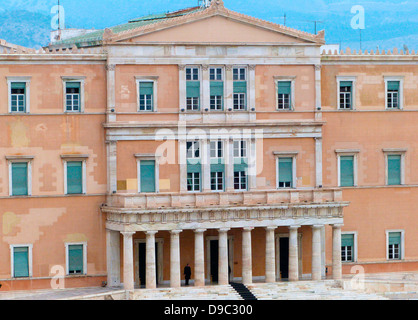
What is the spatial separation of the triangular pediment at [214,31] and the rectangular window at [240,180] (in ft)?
23.3

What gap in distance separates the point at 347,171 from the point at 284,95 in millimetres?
5740

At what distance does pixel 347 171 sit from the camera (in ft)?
219

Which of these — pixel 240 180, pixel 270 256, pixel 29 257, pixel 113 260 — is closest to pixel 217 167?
pixel 240 180

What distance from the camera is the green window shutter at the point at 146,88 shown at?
63812mm

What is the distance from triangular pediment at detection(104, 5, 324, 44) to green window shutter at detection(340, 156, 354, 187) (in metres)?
6.86

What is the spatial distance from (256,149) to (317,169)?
146 inches

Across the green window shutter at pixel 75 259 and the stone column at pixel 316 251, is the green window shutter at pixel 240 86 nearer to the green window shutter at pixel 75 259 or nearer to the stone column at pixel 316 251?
the stone column at pixel 316 251

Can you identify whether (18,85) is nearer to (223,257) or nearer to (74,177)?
(74,177)

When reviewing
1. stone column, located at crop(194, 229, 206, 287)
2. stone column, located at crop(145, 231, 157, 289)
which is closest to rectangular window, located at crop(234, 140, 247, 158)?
stone column, located at crop(194, 229, 206, 287)

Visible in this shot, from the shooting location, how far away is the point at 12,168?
6262 centimetres

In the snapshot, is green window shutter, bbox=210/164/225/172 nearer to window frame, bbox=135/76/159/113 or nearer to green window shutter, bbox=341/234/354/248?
window frame, bbox=135/76/159/113
